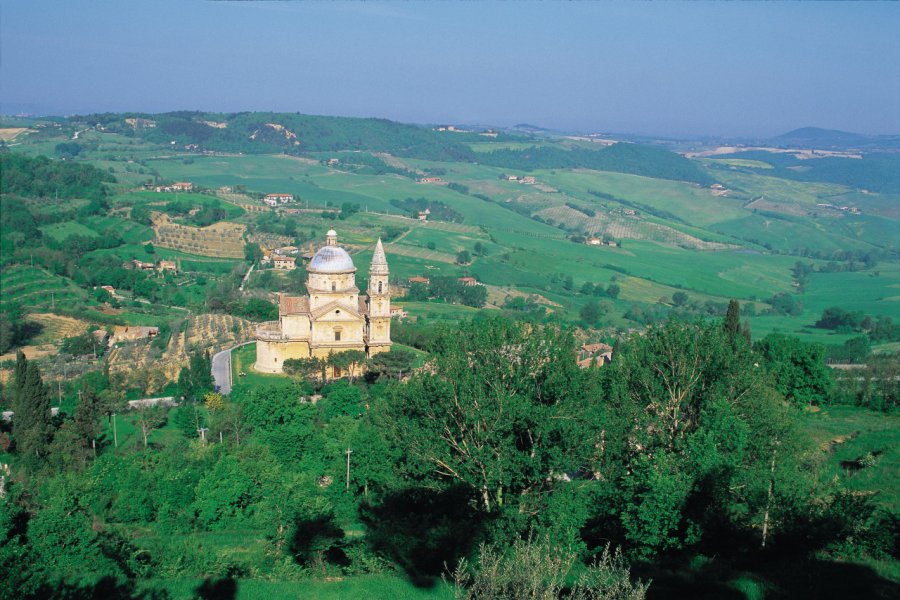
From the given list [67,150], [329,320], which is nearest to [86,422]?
[329,320]

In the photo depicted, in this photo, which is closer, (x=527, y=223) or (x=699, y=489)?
(x=699, y=489)

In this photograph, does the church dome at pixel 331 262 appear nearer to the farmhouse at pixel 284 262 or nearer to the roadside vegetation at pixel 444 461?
the roadside vegetation at pixel 444 461

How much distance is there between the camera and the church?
49.3 meters

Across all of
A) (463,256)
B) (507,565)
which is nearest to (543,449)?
(507,565)

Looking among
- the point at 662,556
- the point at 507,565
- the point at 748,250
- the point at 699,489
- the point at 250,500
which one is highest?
the point at 507,565

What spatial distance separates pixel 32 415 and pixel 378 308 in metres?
21.1

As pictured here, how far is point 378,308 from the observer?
163 ft

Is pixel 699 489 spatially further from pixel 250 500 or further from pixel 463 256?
pixel 463 256

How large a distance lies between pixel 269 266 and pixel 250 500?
68.8m

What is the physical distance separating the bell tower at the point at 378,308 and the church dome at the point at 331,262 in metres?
1.73

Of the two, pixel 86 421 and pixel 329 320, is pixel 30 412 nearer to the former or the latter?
pixel 86 421

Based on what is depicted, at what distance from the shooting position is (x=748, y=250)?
140000mm

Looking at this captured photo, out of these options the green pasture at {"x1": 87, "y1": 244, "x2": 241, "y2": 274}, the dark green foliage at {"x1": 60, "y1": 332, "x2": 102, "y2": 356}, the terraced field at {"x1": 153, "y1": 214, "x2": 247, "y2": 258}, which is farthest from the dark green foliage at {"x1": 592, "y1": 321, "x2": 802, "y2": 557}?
the terraced field at {"x1": 153, "y1": 214, "x2": 247, "y2": 258}

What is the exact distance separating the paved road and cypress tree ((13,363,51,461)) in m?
12.3
